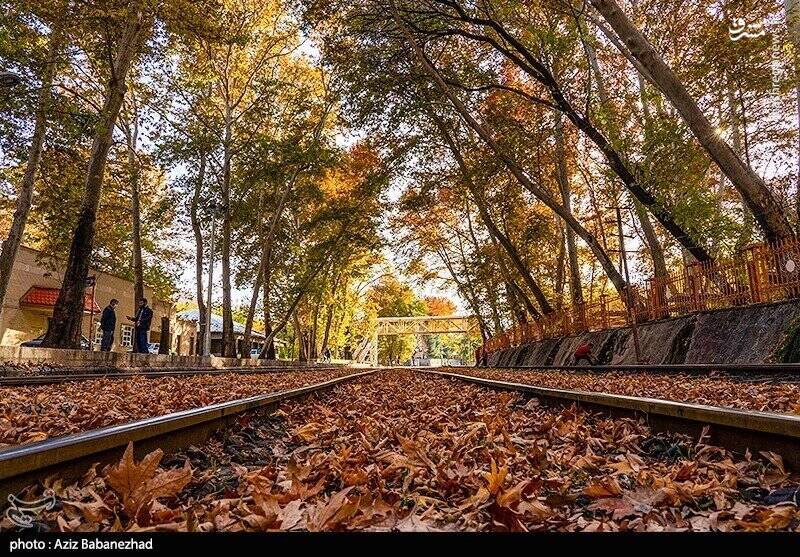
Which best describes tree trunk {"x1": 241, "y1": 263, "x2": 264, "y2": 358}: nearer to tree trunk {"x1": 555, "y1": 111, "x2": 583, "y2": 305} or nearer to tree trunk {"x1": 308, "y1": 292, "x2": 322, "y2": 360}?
tree trunk {"x1": 308, "y1": 292, "x2": 322, "y2": 360}

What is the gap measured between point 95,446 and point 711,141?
10171 millimetres

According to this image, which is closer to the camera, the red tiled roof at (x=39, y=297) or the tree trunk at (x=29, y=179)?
the tree trunk at (x=29, y=179)

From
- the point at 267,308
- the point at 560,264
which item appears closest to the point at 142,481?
the point at 560,264

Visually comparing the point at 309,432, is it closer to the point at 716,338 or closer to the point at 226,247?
the point at 716,338

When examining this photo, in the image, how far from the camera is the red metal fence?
30.4 ft

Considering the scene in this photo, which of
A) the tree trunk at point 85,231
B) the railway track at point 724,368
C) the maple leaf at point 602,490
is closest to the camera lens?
the maple leaf at point 602,490

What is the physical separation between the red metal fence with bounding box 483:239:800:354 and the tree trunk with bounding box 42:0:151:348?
12863 mm

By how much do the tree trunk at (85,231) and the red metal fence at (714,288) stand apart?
12.9 meters

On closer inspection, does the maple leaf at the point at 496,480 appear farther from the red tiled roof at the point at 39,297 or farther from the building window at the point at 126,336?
the building window at the point at 126,336

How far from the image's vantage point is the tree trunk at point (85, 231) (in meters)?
12.2

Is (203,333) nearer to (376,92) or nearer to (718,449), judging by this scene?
(376,92)

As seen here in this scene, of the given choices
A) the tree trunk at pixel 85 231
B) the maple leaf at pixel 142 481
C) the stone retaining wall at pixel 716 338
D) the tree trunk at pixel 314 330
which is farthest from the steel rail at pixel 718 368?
the tree trunk at pixel 314 330

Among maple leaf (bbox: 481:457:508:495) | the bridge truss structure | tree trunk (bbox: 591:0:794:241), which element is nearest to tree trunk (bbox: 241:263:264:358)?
tree trunk (bbox: 591:0:794:241)
